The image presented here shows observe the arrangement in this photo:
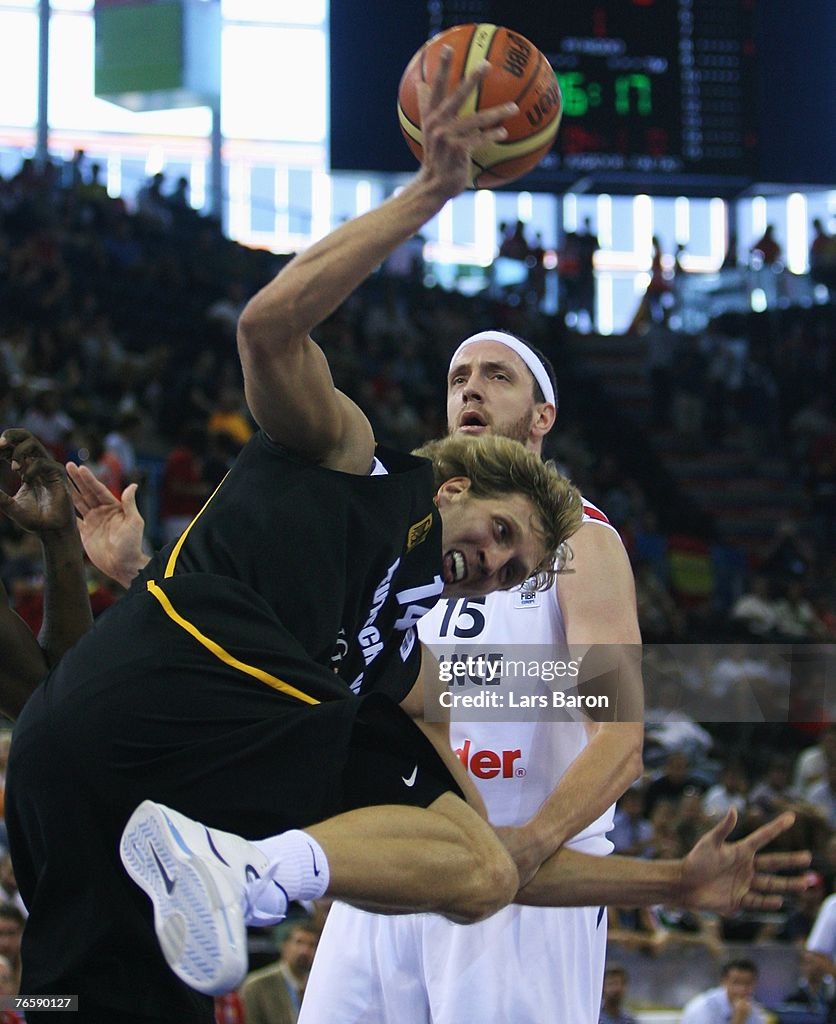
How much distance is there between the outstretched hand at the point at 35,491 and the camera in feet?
12.6

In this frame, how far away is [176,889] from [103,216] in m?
14.1

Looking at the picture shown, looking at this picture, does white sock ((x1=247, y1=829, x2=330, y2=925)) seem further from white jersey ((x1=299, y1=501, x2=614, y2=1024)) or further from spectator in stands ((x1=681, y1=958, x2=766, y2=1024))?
spectator in stands ((x1=681, y1=958, x2=766, y2=1024))

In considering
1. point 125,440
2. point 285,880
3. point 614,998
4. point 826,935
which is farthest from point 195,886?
point 125,440

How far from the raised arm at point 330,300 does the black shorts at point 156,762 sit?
1.14 feet

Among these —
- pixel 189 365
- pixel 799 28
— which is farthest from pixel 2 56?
pixel 799 28

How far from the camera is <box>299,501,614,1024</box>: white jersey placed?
3.81m

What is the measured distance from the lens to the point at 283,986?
6.66 metres

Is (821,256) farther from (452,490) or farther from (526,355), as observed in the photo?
(452,490)

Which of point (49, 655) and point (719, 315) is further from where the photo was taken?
point (719, 315)

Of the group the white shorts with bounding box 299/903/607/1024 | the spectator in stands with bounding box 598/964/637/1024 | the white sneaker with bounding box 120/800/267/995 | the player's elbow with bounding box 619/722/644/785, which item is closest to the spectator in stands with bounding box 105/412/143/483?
the spectator in stands with bounding box 598/964/637/1024

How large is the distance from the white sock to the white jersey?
1.10 metres

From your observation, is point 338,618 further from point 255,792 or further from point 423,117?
point 423,117

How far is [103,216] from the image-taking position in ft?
52.2

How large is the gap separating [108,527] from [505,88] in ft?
5.28
